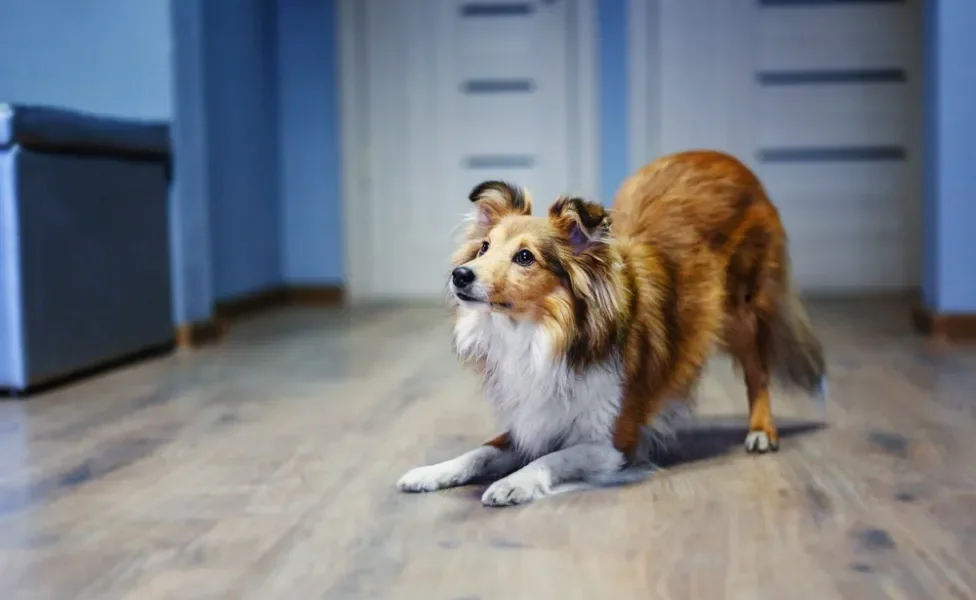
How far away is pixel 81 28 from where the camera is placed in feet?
11.9

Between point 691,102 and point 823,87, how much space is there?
673 millimetres

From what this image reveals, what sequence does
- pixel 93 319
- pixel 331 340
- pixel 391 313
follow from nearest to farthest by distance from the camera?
pixel 93 319 < pixel 331 340 < pixel 391 313

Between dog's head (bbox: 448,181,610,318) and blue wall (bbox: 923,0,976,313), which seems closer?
dog's head (bbox: 448,181,610,318)

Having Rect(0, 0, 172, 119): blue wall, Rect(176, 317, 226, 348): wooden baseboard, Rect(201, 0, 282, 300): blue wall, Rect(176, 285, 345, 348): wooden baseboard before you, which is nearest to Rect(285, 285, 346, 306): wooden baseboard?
Rect(176, 285, 345, 348): wooden baseboard

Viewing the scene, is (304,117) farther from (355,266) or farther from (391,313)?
(391,313)

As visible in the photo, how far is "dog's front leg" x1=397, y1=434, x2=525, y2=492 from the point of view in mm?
1813

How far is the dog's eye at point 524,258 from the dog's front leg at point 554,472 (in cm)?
34

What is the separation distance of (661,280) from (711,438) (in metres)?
0.47

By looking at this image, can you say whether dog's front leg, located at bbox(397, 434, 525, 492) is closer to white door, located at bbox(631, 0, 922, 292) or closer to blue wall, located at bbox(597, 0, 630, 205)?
blue wall, located at bbox(597, 0, 630, 205)

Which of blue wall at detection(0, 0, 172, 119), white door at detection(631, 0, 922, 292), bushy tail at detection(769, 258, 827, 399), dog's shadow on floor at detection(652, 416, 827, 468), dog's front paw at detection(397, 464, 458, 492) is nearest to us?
dog's front paw at detection(397, 464, 458, 492)

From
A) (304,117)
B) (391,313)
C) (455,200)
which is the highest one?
(304,117)

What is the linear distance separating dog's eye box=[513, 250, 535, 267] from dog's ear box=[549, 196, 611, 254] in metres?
0.07

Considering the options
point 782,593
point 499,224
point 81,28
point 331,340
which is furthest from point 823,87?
point 782,593

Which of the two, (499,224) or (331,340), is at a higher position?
(499,224)
